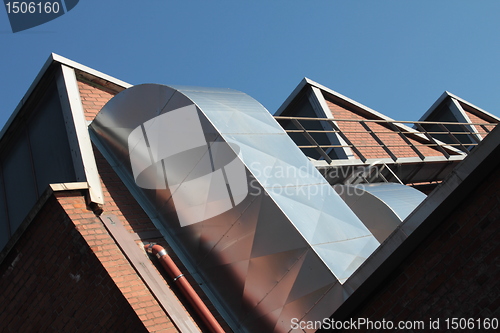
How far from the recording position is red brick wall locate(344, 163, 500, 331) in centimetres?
565

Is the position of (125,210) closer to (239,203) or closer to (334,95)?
(239,203)

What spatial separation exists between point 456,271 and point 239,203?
296 centimetres

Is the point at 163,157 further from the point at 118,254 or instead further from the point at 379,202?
the point at 379,202

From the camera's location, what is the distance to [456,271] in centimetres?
585

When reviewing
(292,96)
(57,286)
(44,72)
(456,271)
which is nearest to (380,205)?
(456,271)

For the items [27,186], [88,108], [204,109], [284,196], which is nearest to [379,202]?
[284,196]

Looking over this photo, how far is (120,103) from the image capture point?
9.44 meters

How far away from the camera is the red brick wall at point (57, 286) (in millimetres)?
7367

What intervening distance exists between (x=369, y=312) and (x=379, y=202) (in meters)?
3.84

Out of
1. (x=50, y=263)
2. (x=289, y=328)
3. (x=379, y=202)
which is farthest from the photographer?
(x=379, y=202)

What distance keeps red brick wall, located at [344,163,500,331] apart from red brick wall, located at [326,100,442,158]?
9005mm

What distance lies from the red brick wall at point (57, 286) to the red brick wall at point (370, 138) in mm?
8806

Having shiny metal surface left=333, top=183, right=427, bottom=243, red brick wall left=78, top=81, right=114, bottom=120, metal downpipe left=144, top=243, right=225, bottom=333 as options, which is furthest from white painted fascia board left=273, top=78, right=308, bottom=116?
metal downpipe left=144, top=243, right=225, bottom=333

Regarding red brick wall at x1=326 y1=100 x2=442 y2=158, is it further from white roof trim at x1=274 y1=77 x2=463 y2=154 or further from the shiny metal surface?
the shiny metal surface
